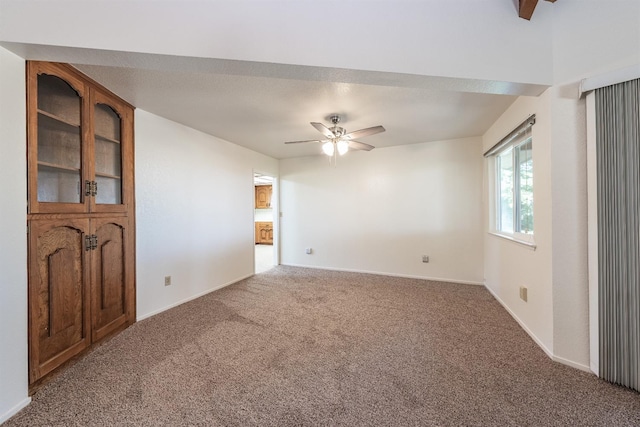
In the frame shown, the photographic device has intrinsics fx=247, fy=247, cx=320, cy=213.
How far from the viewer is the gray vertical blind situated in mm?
1524

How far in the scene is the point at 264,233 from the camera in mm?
8422

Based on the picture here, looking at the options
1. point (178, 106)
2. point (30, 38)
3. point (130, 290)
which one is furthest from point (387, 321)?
point (30, 38)

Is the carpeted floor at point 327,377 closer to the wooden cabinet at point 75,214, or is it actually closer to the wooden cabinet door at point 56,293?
the wooden cabinet door at point 56,293

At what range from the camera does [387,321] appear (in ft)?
8.50

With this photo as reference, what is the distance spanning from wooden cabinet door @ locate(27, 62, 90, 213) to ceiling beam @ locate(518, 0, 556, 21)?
318 cm

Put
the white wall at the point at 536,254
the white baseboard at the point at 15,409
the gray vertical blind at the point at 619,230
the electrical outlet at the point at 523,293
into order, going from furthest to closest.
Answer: the electrical outlet at the point at 523,293
the white wall at the point at 536,254
the gray vertical blind at the point at 619,230
the white baseboard at the point at 15,409

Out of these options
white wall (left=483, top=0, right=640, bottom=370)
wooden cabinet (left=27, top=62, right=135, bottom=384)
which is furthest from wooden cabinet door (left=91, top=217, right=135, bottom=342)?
white wall (left=483, top=0, right=640, bottom=370)

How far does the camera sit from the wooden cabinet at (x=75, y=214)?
1656 mm

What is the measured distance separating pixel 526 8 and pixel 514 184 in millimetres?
1841

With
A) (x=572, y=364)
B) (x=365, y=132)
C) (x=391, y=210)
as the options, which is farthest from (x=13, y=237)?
(x=391, y=210)

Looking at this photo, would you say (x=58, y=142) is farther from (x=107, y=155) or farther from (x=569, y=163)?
(x=569, y=163)

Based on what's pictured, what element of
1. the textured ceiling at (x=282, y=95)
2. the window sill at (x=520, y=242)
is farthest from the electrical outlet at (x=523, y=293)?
the textured ceiling at (x=282, y=95)

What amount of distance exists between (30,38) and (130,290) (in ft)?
7.05

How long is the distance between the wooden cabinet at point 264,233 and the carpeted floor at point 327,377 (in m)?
5.56
